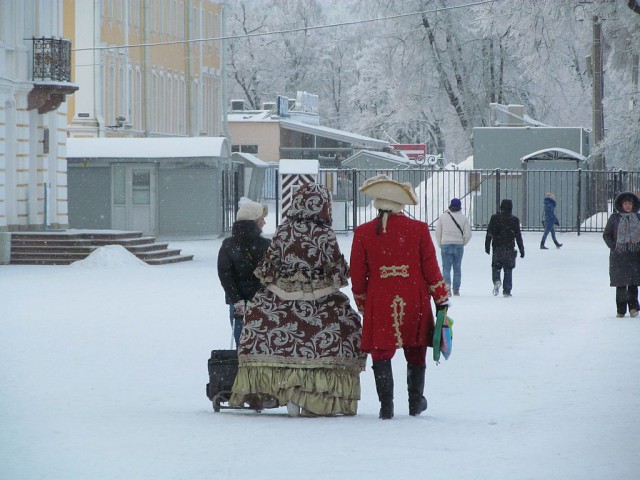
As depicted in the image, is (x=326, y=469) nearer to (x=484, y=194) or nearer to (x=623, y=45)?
(x=623, y=45)

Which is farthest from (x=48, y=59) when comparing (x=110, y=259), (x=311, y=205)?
(x=311, y=205)

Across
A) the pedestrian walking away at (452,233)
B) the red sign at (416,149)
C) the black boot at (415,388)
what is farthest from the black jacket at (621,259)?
the red sign at (416,149)

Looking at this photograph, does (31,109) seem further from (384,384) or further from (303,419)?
(384,384)

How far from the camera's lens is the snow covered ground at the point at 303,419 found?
24.7 ft

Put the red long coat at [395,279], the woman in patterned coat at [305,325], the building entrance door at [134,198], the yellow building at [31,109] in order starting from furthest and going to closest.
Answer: the building entrance door at [134,198] → the yellow building at [31,109] → the woman in patterned coat at [305,325] → the red long coat at [395,279]

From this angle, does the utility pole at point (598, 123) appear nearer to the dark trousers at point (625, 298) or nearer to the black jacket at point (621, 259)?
the dark trousers at point (625, 298)

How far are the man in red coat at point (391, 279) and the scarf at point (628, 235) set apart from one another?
7.94 meters

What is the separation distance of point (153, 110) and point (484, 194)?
1590 cm

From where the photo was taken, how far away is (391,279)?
9.23 m

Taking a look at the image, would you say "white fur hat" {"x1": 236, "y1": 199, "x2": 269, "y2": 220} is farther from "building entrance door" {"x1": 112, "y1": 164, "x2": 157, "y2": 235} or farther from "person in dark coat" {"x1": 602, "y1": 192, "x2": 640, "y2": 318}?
"building entrance door" {"x1": 112, "y1": 164, "x2": 157, "y2": 235}

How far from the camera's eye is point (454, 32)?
53219mm

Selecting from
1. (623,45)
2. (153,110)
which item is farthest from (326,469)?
(153,110)

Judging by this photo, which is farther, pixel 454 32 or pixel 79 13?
pixel 454 32

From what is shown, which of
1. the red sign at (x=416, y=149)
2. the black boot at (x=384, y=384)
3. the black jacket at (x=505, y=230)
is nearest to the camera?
the black boot at (x=384, y=384)
